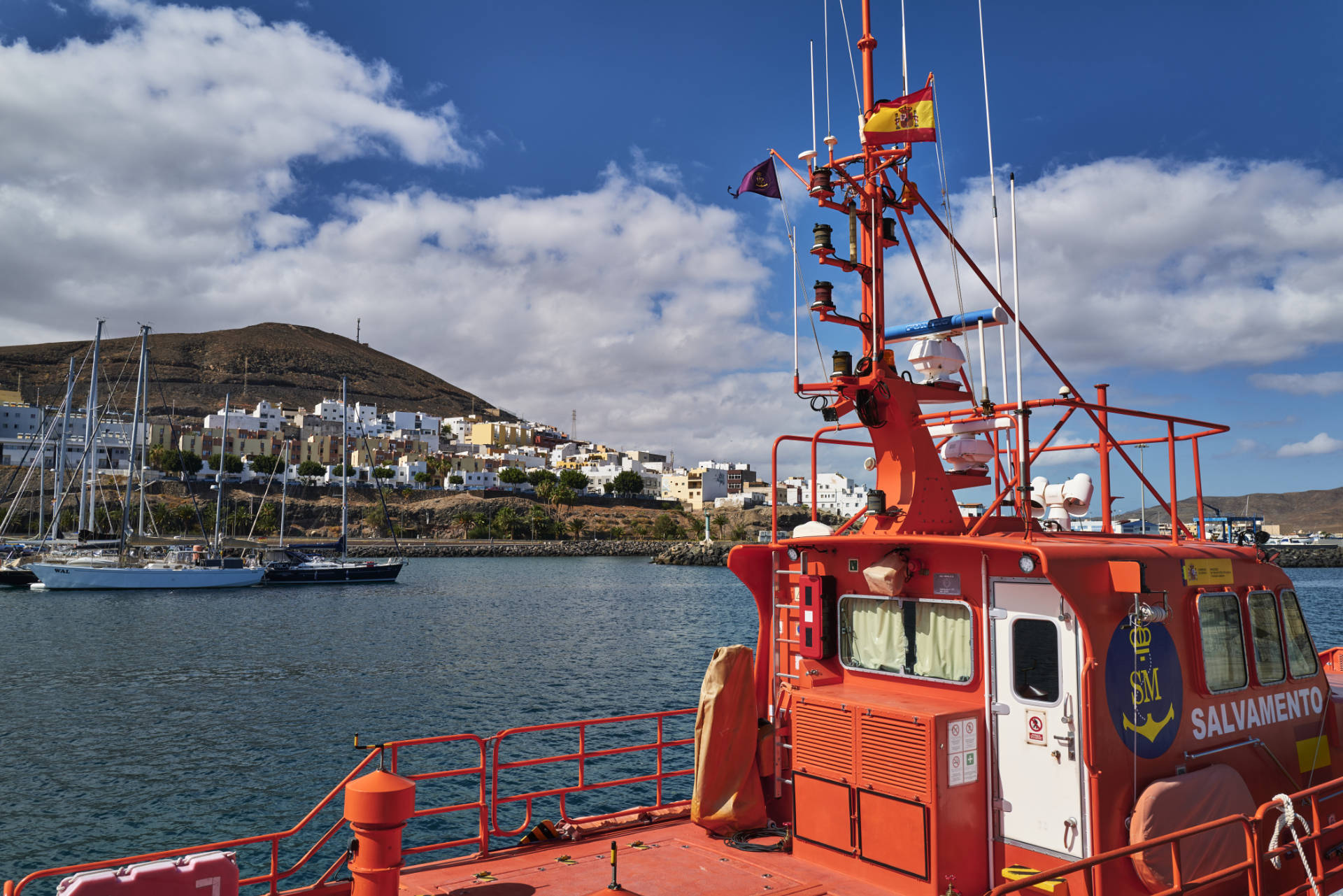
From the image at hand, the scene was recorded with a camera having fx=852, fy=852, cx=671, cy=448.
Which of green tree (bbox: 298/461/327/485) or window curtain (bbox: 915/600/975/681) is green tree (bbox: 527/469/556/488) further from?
window curtain (bbox: 915/600/975/681)

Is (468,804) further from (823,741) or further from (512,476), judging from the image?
(512,476)

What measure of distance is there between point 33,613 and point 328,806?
4808cm

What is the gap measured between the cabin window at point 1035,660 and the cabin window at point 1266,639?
2.78 metres

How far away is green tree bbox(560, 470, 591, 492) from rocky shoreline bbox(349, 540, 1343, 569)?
78.7 ft

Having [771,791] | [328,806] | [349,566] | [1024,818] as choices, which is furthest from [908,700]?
[349,566]

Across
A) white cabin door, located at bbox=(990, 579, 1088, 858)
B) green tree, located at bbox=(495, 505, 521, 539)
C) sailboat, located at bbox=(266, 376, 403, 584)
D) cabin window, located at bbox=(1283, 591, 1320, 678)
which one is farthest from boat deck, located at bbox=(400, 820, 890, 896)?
green tree, located at bbox=(495, 505, 521, 539)

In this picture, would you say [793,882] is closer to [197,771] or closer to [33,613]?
[197,771]

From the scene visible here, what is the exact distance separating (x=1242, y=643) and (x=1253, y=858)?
2414 millimetres

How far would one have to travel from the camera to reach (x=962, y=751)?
6555 mm

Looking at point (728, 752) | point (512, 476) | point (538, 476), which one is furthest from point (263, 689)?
point (538, 476)

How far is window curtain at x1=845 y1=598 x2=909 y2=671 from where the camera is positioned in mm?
7613

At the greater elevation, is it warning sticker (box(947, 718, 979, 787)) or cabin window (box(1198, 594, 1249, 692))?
cabin window (box(1198, 594, 1249, 692))

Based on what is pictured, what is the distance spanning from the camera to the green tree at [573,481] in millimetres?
174500

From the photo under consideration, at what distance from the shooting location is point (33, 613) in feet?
173
